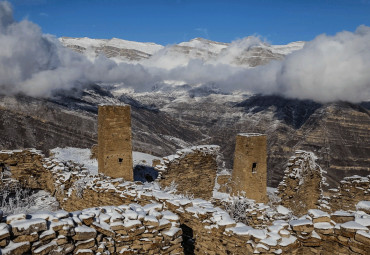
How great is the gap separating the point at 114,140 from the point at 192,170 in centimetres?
349

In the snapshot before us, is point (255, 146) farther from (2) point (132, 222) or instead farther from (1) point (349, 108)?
(1) point (349, 108)

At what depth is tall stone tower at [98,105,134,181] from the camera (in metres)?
10.7

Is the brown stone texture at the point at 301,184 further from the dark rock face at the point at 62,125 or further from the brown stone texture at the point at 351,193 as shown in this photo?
the dark rock face at the point at 62,125

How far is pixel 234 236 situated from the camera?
4852 millimetres

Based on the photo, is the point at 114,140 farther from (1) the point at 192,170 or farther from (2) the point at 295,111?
Answer: (2) the point at 295,111

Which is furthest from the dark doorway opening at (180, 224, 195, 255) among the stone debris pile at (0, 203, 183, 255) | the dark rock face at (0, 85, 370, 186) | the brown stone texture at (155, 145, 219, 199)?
the dark rock face at (0, 85, 370, 186)

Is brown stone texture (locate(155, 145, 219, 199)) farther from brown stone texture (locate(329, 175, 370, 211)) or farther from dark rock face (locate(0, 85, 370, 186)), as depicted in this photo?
dark rock face (locate(0, 85, 370, 186))

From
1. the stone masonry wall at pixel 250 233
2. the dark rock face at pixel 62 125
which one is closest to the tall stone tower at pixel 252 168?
the stone masonry wall at pixel 250 233

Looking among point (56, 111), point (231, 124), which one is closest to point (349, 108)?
point (231, 124)

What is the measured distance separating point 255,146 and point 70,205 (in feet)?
24.3

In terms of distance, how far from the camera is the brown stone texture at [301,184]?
1138 centimetres

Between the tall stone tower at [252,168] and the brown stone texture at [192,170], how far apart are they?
127 centimetres

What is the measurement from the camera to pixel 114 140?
1084cm

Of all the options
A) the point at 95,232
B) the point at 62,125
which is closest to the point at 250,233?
the point at 95,232
